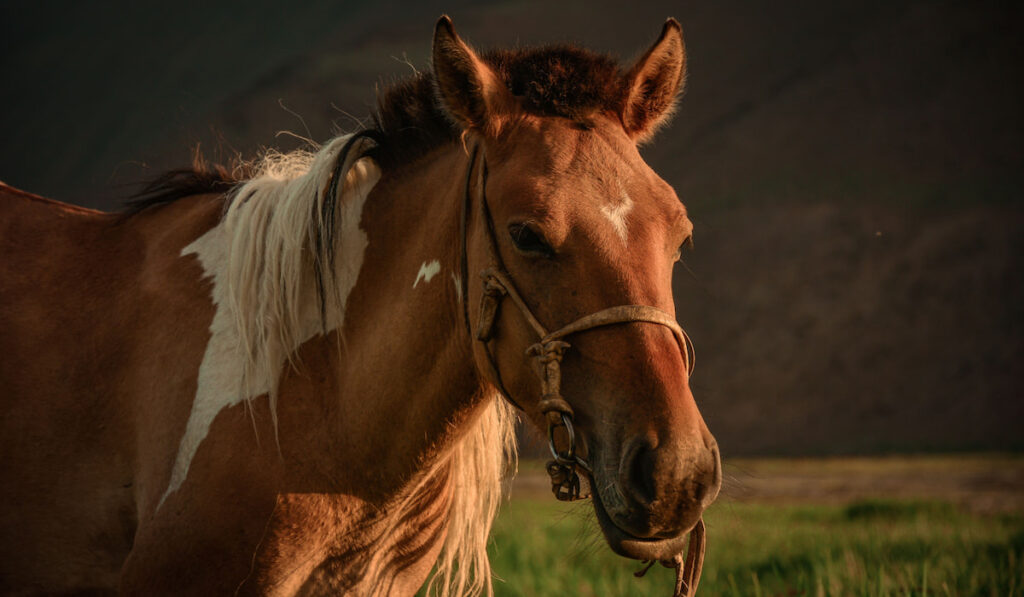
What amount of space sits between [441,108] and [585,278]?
0.91 meters

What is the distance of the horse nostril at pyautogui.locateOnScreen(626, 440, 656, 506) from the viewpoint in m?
1.99

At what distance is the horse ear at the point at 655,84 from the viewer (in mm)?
2732

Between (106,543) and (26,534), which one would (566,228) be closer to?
(106,543)

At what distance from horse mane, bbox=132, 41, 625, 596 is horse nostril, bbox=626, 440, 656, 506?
0.82m

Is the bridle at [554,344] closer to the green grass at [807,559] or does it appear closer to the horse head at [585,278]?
the horse head at [585,278]

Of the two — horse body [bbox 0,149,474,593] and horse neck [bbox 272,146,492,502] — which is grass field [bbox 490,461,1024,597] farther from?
horse body [bbox 0,149,474,593]

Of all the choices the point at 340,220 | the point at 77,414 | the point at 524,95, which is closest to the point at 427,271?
the point at 340,220

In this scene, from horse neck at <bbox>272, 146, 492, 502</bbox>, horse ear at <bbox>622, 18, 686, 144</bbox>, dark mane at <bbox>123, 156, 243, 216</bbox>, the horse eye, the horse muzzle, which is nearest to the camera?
the horse muzzle

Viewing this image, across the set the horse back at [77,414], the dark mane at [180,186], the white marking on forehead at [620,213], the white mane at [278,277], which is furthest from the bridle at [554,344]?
the dark mane at [180,186]

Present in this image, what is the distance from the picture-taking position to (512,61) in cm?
277

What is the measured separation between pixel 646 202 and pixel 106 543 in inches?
89.5

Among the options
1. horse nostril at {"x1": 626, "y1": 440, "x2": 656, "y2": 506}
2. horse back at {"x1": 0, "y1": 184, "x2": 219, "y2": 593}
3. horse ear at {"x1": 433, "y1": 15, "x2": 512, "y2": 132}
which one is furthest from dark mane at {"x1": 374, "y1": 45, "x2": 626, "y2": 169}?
horse nostril at {"x1": 626, "y1": 440, "x2": 656, "y2": 506}

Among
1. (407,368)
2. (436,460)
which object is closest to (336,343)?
(407,368)

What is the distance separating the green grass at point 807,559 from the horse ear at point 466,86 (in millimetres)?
1367
